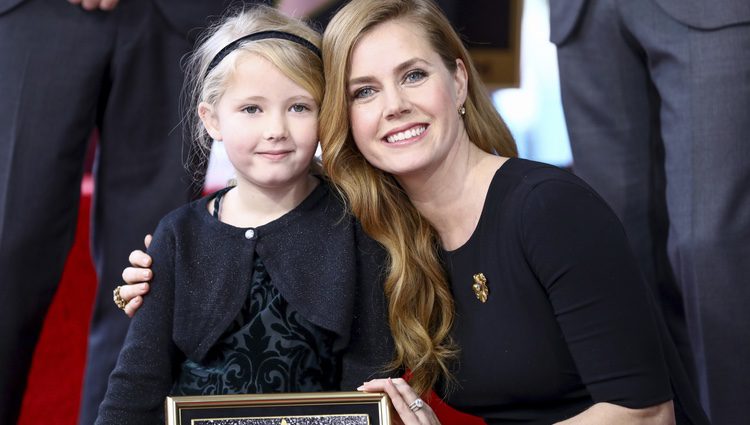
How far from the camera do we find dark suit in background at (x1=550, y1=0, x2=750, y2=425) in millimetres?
1871

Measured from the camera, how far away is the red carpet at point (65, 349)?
2.49 meters

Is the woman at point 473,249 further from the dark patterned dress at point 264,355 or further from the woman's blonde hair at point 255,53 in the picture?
the dark patterned dress at point 264,355

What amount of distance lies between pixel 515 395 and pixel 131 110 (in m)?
0.99

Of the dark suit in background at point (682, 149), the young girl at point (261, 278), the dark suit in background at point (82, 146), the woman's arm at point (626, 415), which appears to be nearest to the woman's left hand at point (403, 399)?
the young girl at point (261, 278)

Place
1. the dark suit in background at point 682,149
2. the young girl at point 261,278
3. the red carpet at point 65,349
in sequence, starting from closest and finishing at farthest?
the young girl at point 261,278 < the dark suit in background at point 682,149 < the red carpet at point 65,349

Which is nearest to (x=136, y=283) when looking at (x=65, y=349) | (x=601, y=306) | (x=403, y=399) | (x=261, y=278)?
(x=261, y=278)

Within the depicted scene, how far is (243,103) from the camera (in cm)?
177

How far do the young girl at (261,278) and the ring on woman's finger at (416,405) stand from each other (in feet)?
0.46

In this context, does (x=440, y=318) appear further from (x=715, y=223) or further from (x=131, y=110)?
(x=131, y=110)

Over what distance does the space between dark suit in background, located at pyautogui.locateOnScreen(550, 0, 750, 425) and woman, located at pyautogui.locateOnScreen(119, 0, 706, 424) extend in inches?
9.3

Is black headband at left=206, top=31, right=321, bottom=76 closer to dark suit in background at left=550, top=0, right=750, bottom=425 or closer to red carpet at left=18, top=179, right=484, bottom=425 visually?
dark suit in background at left=550, top=0, right=750, bottom=425

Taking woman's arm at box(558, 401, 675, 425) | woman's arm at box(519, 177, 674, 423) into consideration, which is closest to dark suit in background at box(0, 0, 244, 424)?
woman's arm at box(519, 177, 674, 423)

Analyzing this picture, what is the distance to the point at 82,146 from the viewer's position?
2.12 m

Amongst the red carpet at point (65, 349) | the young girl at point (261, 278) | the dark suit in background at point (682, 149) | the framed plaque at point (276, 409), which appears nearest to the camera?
the framed plaque at point (276, 409)
